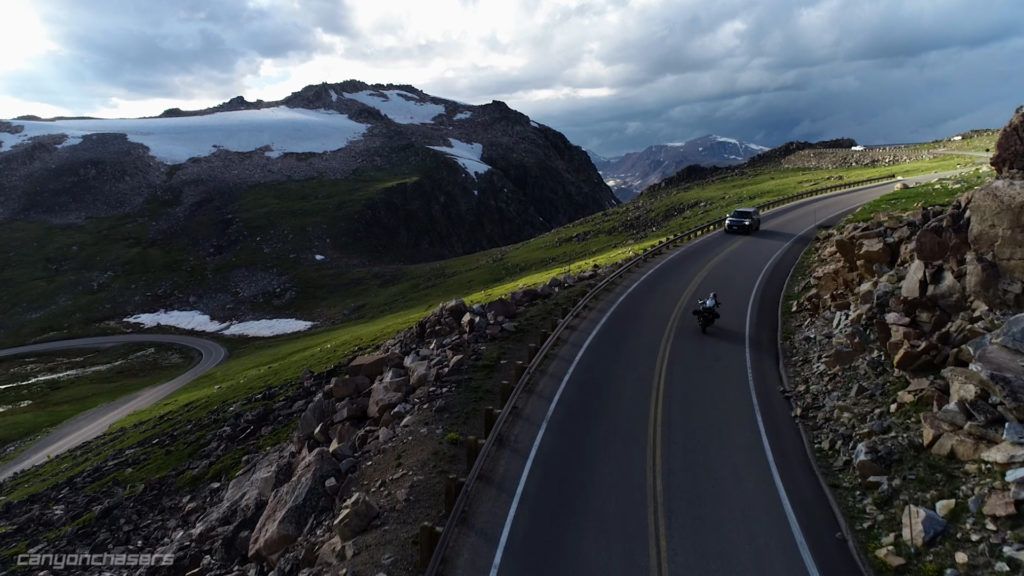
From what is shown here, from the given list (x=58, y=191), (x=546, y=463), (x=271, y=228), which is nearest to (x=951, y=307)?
(x=546, y=463)

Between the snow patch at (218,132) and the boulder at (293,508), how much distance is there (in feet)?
412

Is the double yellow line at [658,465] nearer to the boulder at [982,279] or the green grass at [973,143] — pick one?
the boulder at [982,279]

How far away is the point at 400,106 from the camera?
181375 millimetres

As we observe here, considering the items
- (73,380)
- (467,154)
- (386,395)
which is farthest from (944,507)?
(467,154)

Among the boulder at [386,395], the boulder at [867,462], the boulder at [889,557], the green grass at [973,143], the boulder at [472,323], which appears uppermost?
the green grass at [973,143]

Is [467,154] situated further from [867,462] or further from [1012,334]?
[867,462]

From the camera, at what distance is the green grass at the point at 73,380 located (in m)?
47.4

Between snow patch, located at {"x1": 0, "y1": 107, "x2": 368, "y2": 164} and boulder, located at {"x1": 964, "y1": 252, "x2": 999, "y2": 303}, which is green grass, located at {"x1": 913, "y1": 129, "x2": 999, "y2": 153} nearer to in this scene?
boulder, located at {"x1": 964, "y1": 252, "x2": 999, "y2": 303}

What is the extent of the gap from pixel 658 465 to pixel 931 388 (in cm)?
750

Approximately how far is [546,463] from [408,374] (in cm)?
897

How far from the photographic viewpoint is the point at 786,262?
34.6 meters

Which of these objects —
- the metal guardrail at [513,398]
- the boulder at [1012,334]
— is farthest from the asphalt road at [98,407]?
the boulder at [1012,334]

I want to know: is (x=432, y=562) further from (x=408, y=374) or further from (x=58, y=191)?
(x=58, y=191)

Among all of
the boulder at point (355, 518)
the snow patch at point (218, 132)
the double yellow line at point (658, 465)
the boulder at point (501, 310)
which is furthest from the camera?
the snow patch at point (218, 132)
